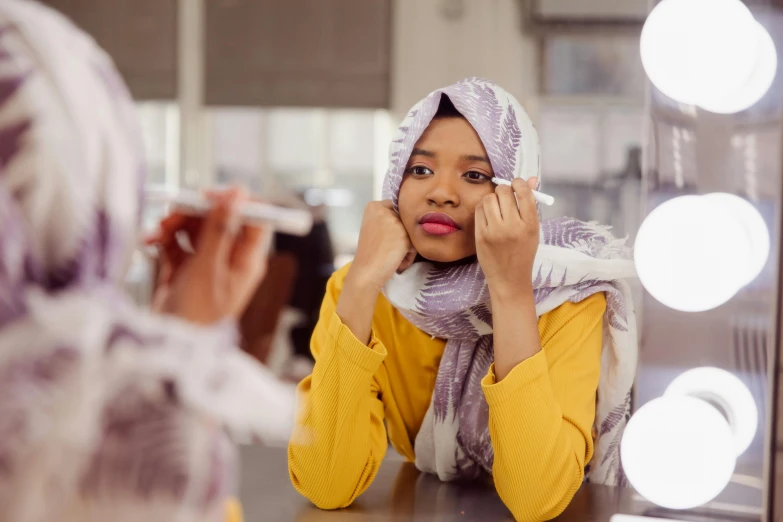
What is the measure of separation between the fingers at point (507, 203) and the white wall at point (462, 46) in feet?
8.56

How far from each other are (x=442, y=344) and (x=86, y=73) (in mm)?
481

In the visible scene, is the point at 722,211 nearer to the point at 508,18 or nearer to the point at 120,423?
the point at 120,423

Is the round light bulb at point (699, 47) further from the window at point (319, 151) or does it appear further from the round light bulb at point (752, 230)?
the window at point (319, 151)

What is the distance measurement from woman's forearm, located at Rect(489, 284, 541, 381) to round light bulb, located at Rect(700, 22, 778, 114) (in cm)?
22

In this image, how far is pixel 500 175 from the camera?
630mm

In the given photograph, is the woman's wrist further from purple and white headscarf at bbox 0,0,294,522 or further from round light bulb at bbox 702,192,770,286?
purple and white headscarf at bbox 0,0,294,522

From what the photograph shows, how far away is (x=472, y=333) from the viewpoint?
2.17 ft

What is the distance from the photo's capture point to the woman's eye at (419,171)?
64 centimetres

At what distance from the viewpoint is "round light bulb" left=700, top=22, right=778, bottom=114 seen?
588 millimetres

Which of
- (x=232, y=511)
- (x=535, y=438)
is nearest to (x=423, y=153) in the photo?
(x=535, y=438)

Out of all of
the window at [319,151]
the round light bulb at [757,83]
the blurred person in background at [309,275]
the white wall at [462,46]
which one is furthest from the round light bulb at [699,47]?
the window at [319,151]

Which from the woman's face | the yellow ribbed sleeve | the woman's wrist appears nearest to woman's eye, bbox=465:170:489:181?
the woman's face

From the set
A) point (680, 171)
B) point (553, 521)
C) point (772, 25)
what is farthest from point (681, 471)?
point (772, 25)

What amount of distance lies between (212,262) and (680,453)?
37 cm
